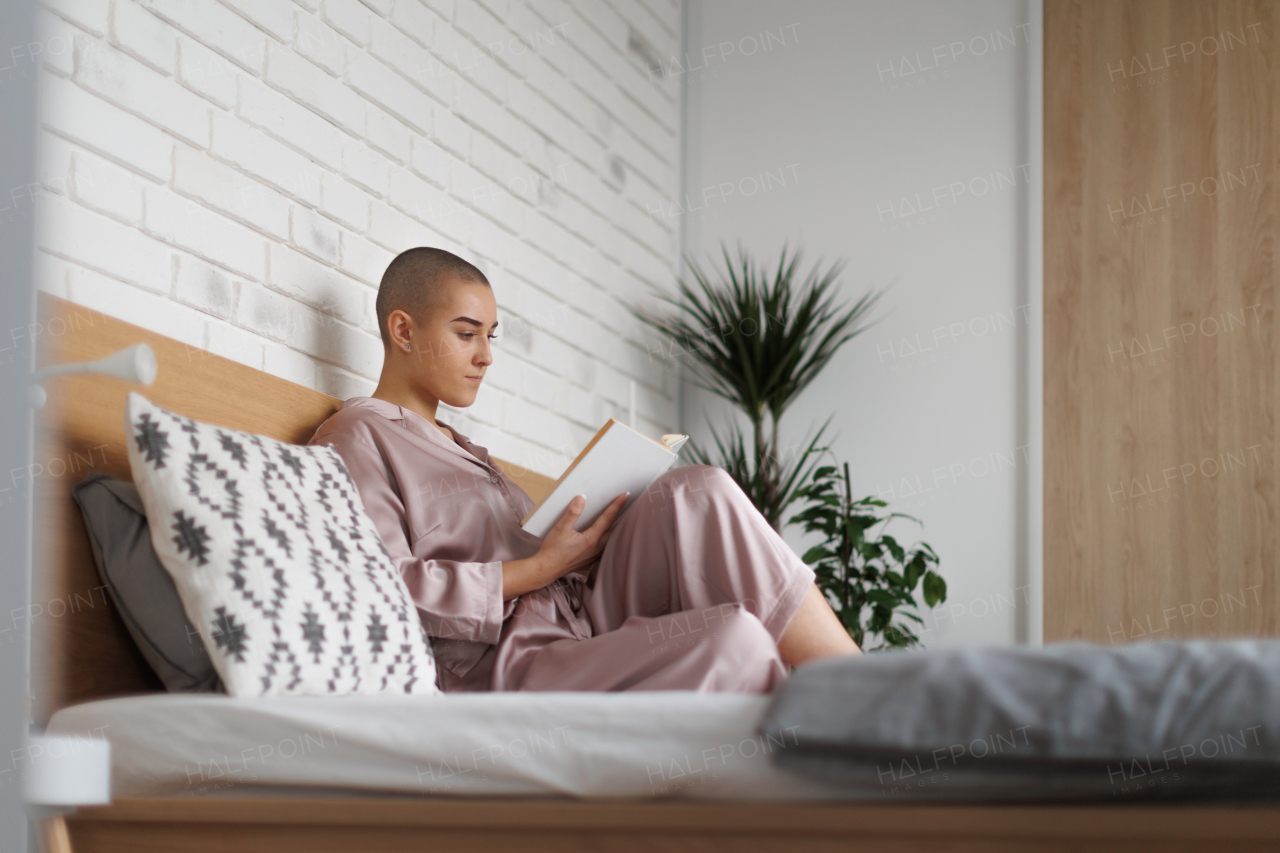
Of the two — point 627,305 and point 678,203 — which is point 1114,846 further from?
point 678,203

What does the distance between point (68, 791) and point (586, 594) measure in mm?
1010

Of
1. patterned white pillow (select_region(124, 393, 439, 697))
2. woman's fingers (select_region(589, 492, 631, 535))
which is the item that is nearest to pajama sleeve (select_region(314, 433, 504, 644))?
patterned white pillow (select_region(124, 393, 439, 697))

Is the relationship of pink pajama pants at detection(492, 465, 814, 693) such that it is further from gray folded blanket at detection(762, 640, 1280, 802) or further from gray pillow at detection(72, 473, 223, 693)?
gray pillow at detection(72, 473, 223, 693)

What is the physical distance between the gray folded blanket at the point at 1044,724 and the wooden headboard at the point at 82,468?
0.93 meters

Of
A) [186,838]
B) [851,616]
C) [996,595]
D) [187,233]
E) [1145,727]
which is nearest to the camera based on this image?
[1145,727]

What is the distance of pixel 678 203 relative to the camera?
394 centimetres

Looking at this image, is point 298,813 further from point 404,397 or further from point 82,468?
point 404,397

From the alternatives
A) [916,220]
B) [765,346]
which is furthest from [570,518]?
[916,220]

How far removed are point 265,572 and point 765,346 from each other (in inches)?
85.5

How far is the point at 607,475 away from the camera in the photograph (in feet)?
6.47

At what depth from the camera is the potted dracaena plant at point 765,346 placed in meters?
3.40

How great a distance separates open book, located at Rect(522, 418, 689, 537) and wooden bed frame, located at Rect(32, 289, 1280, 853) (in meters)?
0.56

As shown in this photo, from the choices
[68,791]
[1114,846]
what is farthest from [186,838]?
[1114,846]

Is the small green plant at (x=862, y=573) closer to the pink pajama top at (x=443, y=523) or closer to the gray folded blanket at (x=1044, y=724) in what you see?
the pink pajama top at (x=443, y=523)
